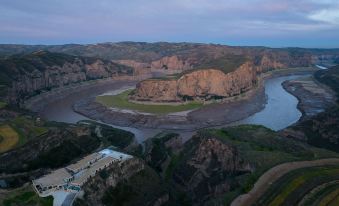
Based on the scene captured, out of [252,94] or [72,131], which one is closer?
[72,131]

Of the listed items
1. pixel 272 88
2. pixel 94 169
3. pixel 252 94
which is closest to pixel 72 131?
pixel 94 169

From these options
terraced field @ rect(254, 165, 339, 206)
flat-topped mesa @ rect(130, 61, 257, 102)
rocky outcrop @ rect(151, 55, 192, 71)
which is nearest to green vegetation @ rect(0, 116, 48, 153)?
terraced field @ rect(254, 165, 339, 206)

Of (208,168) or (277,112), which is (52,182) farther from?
(277,112)

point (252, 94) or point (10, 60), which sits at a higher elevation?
point (10, 60)

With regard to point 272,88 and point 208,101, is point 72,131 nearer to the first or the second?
point 208,101

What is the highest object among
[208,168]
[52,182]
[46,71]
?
[46,71]

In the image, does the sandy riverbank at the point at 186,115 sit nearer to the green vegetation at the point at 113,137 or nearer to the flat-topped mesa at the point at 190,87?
the flat-topped mesa at the point at 190,87

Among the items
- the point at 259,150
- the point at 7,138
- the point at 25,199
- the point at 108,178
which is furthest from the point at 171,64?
the point at 25,199

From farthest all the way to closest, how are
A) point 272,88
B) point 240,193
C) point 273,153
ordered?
point 272,88 → point 273,153 → point 240,193
